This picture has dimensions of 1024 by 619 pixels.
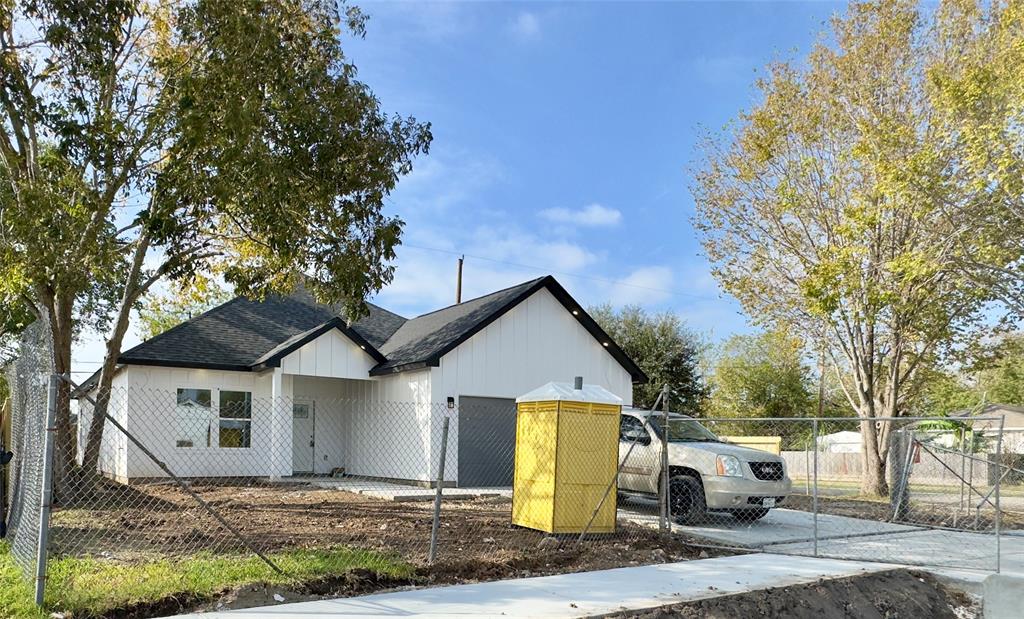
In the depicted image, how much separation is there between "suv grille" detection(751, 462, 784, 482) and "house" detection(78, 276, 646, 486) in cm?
745

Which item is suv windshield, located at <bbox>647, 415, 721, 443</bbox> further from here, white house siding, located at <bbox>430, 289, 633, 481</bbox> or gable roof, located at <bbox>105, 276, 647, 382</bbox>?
gable roof, located at <bbox>105, 276, 647, 382</bbox>

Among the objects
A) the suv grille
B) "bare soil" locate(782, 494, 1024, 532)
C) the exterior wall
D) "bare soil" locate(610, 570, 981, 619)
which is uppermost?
the exterior wall

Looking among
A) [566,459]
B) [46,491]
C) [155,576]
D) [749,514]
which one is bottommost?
[749,514]

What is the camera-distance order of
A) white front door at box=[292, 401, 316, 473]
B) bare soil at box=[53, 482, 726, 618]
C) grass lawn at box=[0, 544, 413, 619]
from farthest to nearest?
white front door at box=[292, 401, 316, 473], bare soil at box=[53, 482, 726, 618], grass lawn at box=[0, 544, 413, 619]

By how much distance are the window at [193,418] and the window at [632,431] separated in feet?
36.1

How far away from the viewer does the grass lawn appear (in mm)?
5906

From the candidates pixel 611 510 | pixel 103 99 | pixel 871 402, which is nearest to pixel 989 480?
pixel 871 402

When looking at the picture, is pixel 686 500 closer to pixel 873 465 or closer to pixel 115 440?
pixel 873 465

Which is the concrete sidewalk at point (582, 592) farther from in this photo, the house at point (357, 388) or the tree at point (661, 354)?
the tree at point (661, 354)

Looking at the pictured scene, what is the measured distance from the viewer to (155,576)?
6.75 m

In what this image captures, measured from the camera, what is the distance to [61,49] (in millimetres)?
10898

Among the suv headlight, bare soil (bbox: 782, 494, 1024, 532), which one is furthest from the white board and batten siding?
the suv headlight

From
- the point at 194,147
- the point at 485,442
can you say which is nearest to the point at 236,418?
the point at 485,442

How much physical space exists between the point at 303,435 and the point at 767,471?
43.6 feet
